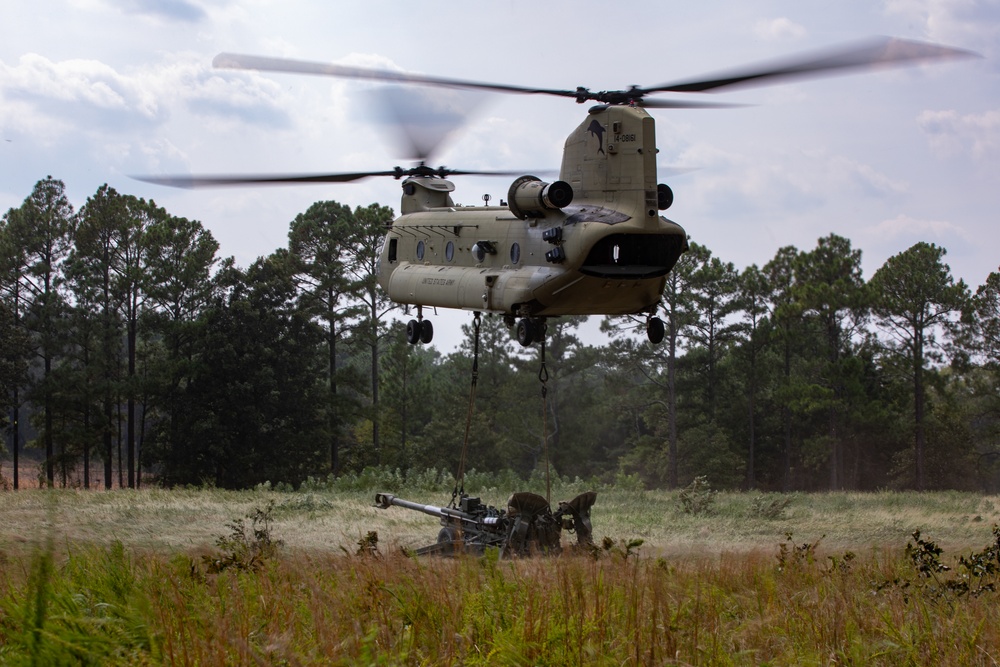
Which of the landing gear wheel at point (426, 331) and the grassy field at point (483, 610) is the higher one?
the landing gear wheel at point (426, 331)

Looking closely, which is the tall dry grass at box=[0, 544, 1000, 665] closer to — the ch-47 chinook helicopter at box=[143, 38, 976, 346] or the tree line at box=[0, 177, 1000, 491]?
the ch-47 chinook helicopter at box=[143, 38, 976, 346]

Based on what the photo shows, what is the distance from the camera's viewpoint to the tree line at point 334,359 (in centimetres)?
3659

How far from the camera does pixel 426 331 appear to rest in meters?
17.0

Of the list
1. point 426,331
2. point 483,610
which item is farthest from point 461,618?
point 426,331

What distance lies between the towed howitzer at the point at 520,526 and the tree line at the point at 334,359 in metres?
20.8

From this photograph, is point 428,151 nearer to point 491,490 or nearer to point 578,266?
point 578,266

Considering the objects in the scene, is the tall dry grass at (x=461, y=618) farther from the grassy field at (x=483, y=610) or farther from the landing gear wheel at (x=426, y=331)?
the landing gear wheel at (x=426, y=331)

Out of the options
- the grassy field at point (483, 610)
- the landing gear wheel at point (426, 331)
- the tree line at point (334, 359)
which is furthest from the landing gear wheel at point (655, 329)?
the tree line at point (334, 359)

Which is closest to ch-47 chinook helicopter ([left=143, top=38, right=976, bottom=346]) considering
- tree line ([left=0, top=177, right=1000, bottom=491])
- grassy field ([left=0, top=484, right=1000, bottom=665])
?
grassy field ([left=0, top=484, right=1000, bottom=665])

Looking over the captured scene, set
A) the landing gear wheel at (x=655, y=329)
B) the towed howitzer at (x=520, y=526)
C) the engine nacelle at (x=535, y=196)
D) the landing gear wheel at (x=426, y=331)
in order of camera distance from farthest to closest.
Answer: the landing gear wheel at (x=426, y=331)
the landing gear wheel at (x=655, y=329)
the engine nacelle at (x=535, y=196)
the towed howitzer at (x=520, y=526)

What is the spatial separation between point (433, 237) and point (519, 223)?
2679 mm

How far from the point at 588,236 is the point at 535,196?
120 cm

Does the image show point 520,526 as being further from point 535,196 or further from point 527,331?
point 535,196

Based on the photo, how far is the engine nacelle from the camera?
12844mm
